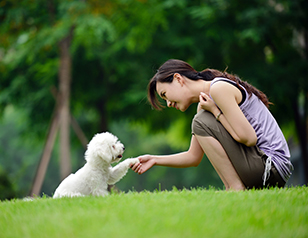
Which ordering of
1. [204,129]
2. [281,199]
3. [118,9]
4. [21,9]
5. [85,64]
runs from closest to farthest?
[281,199]
[204,129]
[21,9]
[118,9]
[85,64]

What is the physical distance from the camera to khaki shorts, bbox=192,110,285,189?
142 inches

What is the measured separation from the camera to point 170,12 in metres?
11.3

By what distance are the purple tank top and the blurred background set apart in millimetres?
5471

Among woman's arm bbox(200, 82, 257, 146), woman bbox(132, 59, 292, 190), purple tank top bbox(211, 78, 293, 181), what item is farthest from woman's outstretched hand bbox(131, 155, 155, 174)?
purple tank top bbox(211, 78, 293, 181)

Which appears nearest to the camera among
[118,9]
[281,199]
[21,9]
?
[281,199]

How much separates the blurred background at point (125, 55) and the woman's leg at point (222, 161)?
5485 millimetres

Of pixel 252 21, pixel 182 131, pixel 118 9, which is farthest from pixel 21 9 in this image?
pixel 182 131

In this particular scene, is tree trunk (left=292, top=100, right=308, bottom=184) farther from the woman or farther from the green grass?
the green grass

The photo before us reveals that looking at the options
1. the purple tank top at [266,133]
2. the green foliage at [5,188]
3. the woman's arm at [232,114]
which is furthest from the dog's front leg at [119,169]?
the green foliage at [5,188]

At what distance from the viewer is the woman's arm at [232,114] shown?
138 inches

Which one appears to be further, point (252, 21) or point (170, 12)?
point (170, 12)

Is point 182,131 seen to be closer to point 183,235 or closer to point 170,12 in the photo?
point 170,12

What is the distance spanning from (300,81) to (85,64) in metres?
6.74

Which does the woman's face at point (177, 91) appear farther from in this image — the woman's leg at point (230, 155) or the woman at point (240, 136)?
the woman's leg at point (230, 155)
